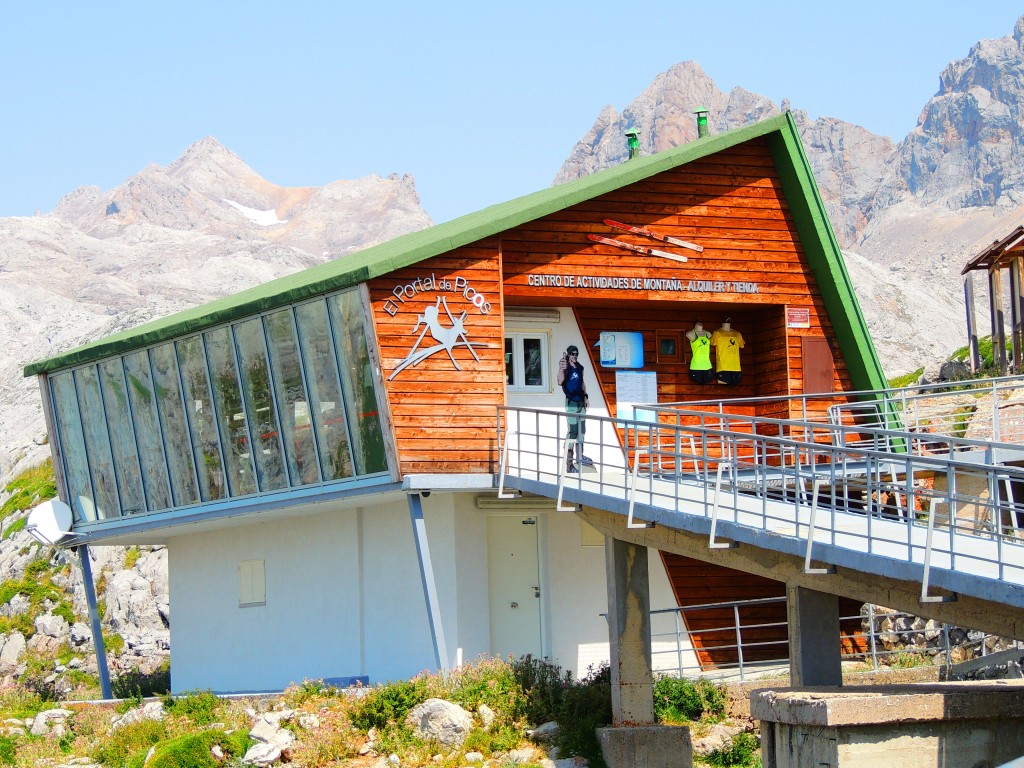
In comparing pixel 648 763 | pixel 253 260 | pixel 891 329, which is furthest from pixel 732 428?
pixel 253 260

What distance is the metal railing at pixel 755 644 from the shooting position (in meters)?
22.8

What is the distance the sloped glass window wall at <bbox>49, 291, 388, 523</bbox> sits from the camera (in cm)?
2175

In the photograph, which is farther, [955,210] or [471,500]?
[955,210]

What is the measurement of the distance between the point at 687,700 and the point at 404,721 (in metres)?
4.08

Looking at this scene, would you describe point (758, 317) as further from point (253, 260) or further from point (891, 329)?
point (253, 260)

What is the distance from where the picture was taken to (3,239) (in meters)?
140

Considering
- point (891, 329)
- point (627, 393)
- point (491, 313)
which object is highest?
point (491, 313)

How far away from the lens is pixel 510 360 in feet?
77.8

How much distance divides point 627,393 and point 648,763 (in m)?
7.18

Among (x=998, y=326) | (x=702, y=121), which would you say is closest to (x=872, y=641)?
(x=702, y=121)

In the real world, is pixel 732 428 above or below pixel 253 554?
above

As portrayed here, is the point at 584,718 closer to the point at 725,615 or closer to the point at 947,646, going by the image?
the point at 725,615

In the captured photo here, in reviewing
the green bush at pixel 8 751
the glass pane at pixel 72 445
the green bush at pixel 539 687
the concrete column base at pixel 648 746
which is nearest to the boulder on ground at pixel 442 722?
the green bush at pixel 539 687

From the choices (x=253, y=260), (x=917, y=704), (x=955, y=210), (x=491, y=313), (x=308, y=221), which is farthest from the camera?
(x=308, y=221)
